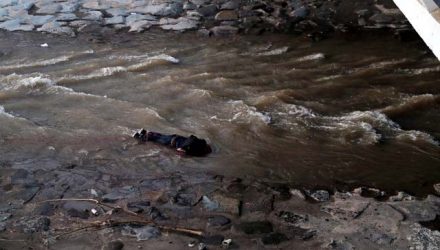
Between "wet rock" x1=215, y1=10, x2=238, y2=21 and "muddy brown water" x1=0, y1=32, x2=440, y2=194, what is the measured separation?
A: 1.11 m

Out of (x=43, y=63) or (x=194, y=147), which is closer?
(x=194, y=147)

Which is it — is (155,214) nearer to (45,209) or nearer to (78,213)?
(78,213)

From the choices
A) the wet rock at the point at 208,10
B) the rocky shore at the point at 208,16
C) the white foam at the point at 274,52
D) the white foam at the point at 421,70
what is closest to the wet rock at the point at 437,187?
the white foam at the point at 421,70

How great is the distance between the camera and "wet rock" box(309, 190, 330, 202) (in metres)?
5.02

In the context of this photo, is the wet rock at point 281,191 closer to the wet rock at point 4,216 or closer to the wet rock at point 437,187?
the wet rock at point 437,187

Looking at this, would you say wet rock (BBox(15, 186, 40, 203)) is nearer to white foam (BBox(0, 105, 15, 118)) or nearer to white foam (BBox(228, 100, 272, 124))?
white foam (BBox(0, 105, 15, 118))

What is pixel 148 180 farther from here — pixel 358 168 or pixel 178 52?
pixel 178 52

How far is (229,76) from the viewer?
8070 mm

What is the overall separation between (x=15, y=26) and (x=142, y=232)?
6858mm

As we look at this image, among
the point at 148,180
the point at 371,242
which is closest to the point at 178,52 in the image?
the point at 148,180

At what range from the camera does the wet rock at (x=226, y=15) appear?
416 inches

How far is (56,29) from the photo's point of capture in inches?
394

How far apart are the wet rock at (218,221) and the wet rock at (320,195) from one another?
829 mm

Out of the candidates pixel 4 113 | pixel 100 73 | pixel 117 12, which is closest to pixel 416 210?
pixel 4 113
